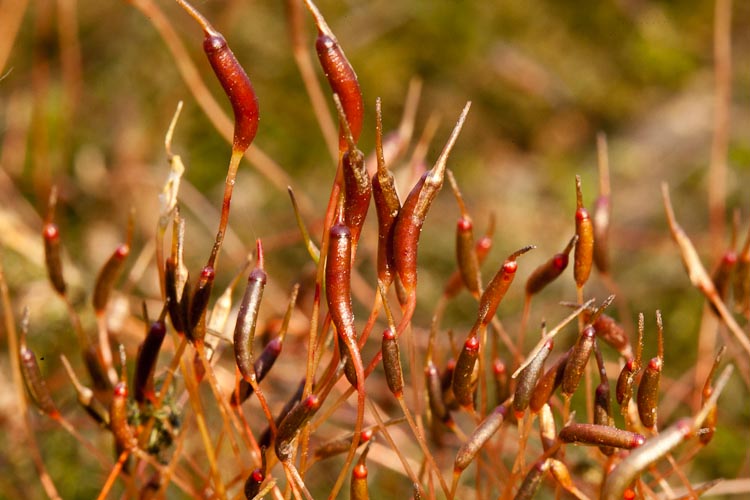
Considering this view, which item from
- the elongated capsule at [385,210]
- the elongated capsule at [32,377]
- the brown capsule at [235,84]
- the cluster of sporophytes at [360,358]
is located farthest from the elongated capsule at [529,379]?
the elongated capsule at [32,377]

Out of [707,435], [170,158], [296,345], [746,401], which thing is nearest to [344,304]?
[170,158]

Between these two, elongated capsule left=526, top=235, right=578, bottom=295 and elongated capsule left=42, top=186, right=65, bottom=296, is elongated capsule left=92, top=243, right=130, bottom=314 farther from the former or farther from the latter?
elongated capsule left=526, top=235, right=578, bottom=295

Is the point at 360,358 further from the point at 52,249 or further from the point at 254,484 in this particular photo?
the point at 52,249

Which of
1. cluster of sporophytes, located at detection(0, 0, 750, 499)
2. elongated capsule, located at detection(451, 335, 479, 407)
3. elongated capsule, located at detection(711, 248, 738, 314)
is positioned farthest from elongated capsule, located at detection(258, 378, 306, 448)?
elongated capsule, located at detection(711, 248, 738, 314)

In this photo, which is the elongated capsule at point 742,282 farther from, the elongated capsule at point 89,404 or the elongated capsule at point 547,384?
the elongated capsule at point 89,404

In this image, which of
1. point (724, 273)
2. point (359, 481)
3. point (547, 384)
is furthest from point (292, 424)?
point (724, 273)

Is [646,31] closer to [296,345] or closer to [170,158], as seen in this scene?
[296,345]
